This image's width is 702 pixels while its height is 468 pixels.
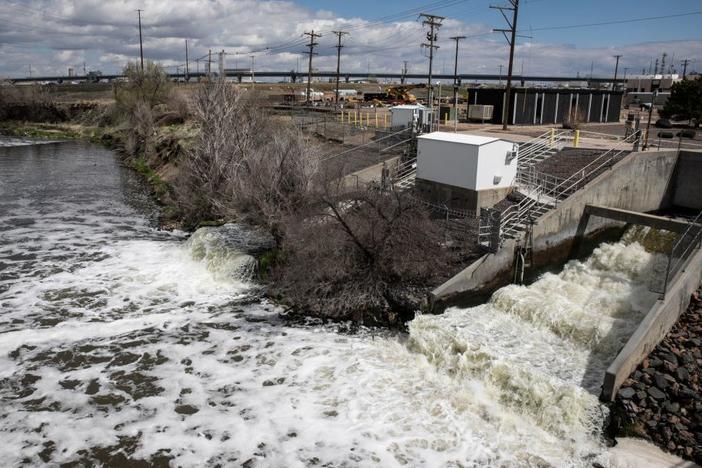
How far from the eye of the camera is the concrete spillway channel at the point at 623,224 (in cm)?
1334

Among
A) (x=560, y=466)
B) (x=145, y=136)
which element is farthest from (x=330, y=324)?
(x=145, y=136)

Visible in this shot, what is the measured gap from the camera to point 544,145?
27.6 m

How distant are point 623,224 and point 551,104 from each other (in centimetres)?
1946

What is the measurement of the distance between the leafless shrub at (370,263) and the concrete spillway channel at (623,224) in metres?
1.08

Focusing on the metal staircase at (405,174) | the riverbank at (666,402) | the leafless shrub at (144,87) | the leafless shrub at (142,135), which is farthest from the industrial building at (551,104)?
the leafless shrub at (144,87)

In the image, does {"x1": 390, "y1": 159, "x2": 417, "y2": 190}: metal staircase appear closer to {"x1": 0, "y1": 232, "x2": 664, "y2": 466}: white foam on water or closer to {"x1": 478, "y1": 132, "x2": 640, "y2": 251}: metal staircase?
{"x1": 478, "y1": 132, "x2": 640, "y2": 251}: metal staircase

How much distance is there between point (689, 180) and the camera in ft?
79.6

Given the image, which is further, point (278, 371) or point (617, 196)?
point (617, 196)

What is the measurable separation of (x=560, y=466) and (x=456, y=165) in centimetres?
1353

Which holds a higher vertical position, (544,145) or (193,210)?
(544,145)

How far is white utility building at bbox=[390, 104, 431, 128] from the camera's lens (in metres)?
30.6

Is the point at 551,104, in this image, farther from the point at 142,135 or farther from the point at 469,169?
the point at 142,135

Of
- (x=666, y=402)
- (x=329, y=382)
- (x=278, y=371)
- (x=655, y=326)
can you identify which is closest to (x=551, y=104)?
(x=655, y=326)

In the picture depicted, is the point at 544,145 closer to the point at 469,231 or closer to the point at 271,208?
the point at 469,231
